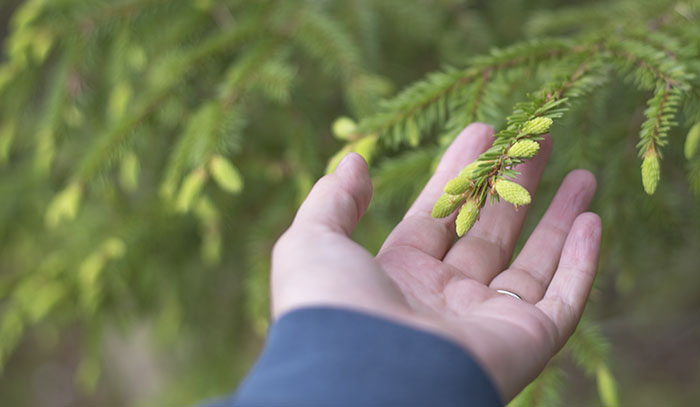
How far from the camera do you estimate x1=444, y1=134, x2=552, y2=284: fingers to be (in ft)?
3.34

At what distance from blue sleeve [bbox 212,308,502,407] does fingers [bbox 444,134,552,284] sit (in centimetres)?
32

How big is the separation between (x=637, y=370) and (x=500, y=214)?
3350 mm

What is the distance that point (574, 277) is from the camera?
946 mm

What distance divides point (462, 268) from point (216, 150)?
714 millimetres

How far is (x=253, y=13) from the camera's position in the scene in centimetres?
157

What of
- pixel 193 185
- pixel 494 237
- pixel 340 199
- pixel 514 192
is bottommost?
pixel 193 185

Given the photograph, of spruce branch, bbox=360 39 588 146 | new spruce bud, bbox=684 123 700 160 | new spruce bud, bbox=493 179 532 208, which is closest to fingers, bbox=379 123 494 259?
spruce branch, bbox=360 39 588 146

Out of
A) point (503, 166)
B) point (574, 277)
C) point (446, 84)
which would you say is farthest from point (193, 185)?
point (574, 277)

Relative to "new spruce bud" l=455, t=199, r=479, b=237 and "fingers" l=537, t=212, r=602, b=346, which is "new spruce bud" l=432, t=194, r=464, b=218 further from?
"fingers" l=537, t=212, r=602, b=346

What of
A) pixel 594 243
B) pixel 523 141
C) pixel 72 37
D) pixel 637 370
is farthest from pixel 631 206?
pixel 637 370

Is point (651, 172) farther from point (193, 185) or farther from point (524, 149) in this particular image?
point (193, 185)

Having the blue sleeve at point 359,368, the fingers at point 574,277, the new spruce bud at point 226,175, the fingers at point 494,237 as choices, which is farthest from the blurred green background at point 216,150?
the blue sleeve at point 359,368

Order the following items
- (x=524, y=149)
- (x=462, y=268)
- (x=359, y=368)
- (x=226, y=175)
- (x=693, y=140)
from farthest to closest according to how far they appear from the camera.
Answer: (x=226, y=175) → (x=462, y=268) → (x=693, y=140) → (x=524, y=149) → (x=359, y=368)

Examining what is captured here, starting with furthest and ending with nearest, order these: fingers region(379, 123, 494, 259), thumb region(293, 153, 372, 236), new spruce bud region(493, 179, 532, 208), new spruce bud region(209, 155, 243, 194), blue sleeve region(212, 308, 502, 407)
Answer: new spruce bud region(209, 155, 243, 194)
fingers region(379, 123, 494, 259)
thumb region(293, 153, 372, 236)
new spruce bud region(493, 179, 532, 208)
blue sleeve region(212, 308, 502, 407)
